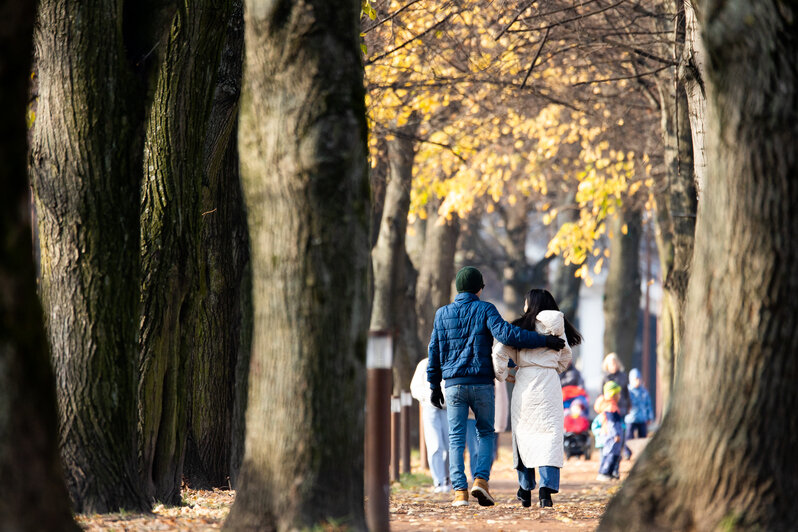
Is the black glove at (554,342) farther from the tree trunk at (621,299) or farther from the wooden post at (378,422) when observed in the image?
the tree trunk at (621,299)

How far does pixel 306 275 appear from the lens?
5070 mm

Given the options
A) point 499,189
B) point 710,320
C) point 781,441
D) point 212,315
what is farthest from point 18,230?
point 499,189

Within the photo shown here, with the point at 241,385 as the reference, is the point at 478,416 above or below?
below

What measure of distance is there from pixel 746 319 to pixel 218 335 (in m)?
6.28

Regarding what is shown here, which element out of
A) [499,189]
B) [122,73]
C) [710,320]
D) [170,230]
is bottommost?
[710,320]

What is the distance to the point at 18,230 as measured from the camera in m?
3.93

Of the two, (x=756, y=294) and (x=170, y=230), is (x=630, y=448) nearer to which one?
(x=170, y=230)

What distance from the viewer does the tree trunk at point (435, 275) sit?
68.0 ft

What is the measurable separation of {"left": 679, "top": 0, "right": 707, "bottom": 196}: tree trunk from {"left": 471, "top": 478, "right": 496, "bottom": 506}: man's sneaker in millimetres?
2961

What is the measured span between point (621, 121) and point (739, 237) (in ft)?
46.1

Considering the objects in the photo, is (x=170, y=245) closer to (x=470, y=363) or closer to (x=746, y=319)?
(x=470, y=363)

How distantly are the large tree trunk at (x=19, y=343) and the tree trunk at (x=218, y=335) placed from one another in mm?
5804

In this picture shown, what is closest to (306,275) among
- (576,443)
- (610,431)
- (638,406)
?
(610,431)

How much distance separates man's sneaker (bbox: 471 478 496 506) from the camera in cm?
916
